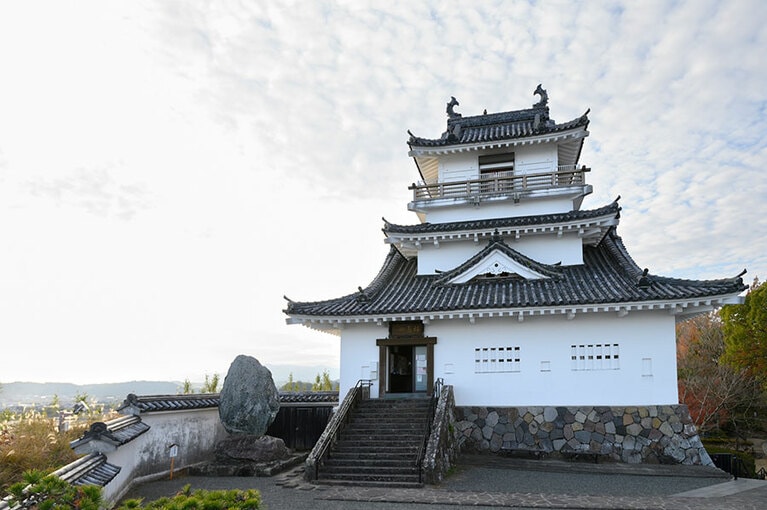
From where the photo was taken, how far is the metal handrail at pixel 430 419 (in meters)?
12.0

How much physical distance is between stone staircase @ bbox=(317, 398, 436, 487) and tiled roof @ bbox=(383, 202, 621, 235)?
6145mm

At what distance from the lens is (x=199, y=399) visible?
15.5 m

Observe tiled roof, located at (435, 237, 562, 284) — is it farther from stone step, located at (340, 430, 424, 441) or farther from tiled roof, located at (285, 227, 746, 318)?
stone step, located at (340, 430, 424, 441)

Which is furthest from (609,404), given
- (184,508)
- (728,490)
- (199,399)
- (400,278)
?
(184,508)

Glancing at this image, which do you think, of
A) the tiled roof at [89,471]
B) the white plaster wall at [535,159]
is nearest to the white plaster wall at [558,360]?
the white plaster wall at [535,159]

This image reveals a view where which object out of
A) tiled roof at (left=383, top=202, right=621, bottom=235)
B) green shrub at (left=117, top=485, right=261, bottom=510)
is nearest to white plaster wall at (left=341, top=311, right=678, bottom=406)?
tiled roof at (left=383, top=202, right=621, bottom=235)

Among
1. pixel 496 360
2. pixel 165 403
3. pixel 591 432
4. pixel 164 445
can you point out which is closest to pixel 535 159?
pixel 496 360

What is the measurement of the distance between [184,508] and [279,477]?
29.7ft

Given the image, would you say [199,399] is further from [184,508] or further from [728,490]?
[728,490]

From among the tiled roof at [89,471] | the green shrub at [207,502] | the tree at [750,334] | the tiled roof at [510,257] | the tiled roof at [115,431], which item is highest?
the tiled roof at [510,257]

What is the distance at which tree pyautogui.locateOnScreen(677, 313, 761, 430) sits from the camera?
2480cm

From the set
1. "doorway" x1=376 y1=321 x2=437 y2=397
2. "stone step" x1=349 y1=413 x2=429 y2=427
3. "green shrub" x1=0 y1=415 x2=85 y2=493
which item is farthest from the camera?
"doorway" x1=376 y1=321 x2=437 y2=397

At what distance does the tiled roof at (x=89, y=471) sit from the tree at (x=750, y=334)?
23965 millimetres

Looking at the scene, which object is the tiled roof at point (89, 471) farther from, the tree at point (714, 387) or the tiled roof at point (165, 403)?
the tree at point (714, 387)
